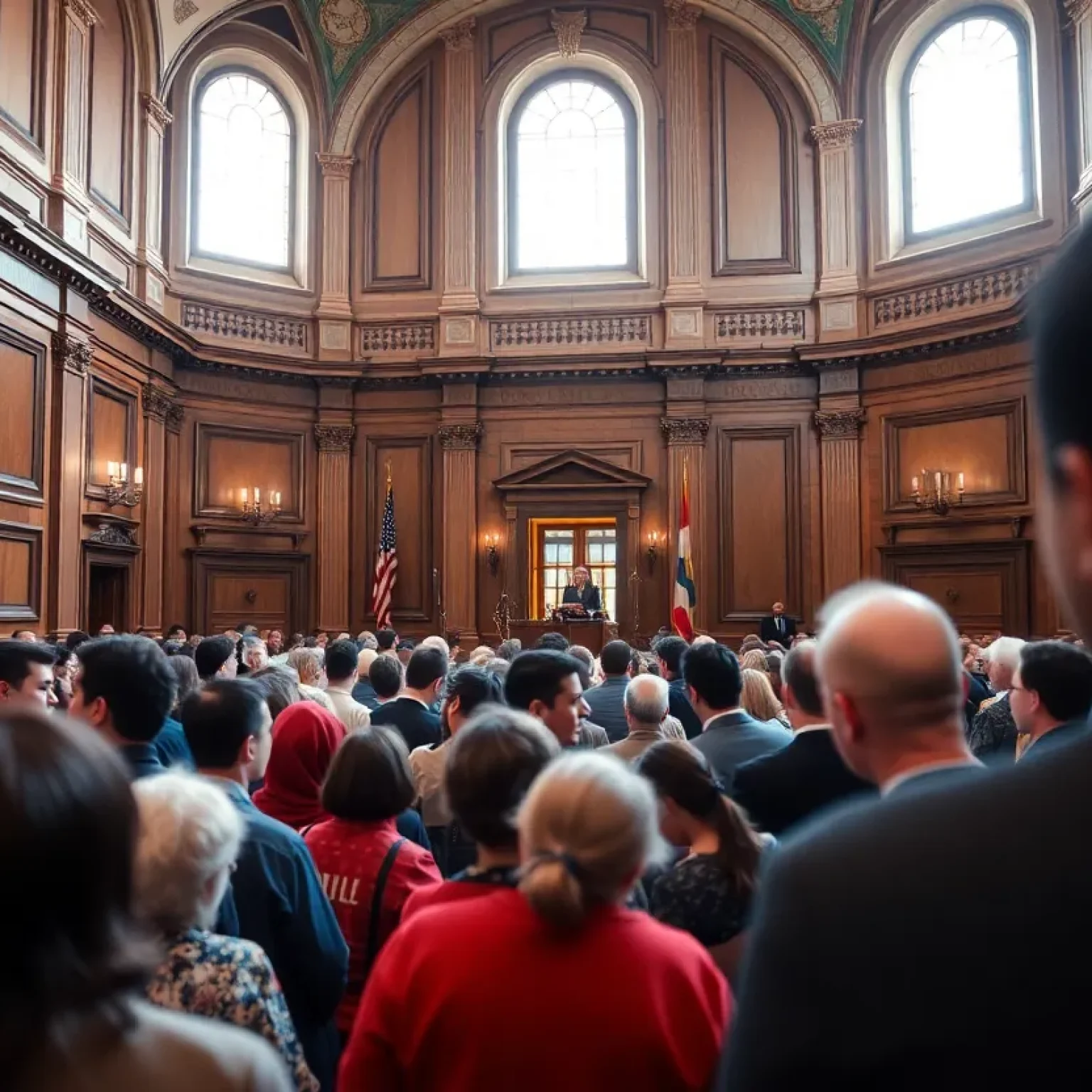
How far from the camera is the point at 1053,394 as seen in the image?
763 millimetres

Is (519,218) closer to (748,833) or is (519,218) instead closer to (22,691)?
(22,691)

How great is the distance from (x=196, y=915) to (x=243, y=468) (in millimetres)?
14695

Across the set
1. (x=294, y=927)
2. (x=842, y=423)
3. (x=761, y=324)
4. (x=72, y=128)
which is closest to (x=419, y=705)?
A: (x=294, y=927)

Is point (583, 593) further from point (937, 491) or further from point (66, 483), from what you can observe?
point (66, 483)

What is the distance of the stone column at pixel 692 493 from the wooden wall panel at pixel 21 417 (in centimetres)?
838

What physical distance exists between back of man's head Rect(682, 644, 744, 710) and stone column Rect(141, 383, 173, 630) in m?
11.5

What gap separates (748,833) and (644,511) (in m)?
13.8

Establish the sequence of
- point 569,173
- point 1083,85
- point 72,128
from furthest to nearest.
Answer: point 569,173
point 1083,85
point 72,128

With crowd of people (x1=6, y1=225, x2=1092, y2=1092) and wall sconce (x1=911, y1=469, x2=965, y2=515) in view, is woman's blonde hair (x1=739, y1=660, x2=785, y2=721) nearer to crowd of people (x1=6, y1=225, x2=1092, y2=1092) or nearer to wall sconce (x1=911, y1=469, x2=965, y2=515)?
crowd of people (x1=6, y1=225, x2=1092, y2=1092)

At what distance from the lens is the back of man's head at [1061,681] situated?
12.1 ft

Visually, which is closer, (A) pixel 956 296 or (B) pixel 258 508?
(A) pixel 956 296

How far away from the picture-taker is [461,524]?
53.7 ft

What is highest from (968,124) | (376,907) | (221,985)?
(968,124)

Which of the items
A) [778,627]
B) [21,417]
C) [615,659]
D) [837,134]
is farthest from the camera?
[837,134]
